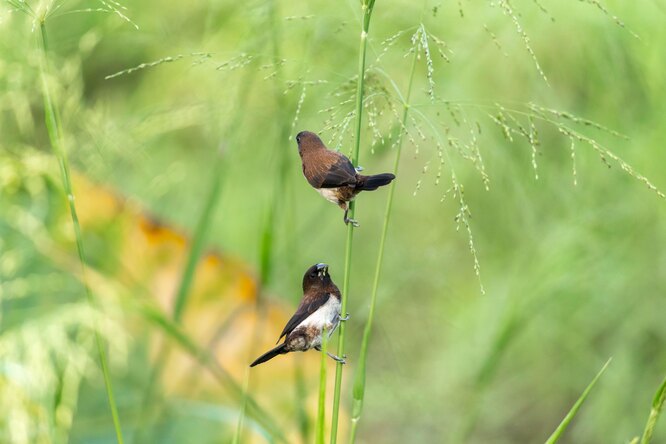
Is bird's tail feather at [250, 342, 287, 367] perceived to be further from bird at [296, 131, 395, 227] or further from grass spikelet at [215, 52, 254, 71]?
grass spikelet at [215, 52, 254, 71]

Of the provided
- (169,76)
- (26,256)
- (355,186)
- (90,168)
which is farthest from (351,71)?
(355,186)

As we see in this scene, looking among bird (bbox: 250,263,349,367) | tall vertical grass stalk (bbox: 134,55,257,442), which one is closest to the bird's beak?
bird (bbox: 250,263,349,367)

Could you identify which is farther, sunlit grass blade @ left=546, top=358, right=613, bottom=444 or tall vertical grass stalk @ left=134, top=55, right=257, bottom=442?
tall vertical grass stalk @ left=134, top=55, right=257, bottom=442

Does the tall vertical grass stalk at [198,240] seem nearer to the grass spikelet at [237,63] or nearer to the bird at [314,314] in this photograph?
the grass spikelet at [237,63]

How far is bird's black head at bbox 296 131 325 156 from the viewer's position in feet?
2.18

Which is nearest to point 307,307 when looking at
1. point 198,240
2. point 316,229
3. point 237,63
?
point 237,63

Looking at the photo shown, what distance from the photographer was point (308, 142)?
0.68 metres

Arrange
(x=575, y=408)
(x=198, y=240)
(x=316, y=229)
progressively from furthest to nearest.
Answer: (x=316, y=229) → (x=198, y=240) → (x=575, y=408)

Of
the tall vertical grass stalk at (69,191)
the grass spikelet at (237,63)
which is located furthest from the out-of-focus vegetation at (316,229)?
the tall vertical grass stalk at (69,191)

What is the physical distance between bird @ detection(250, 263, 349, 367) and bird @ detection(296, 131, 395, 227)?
0.05 m

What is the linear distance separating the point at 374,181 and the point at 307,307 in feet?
0.32

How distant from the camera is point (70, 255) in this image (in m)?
2.34

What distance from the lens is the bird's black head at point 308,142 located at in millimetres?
664

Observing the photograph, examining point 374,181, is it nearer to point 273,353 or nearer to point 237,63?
point 273,353
